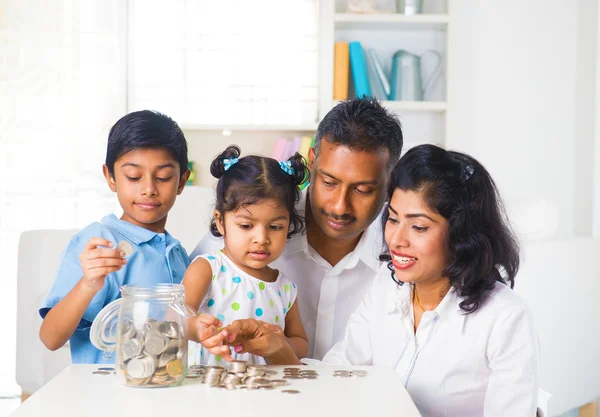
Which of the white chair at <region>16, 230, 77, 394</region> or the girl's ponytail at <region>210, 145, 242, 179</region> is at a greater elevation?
the girl's ponytail at <region>210, 145, 242, 179</region>

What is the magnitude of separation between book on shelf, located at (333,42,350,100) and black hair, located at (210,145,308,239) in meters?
2.29

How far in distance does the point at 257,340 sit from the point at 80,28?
A: 332 cm

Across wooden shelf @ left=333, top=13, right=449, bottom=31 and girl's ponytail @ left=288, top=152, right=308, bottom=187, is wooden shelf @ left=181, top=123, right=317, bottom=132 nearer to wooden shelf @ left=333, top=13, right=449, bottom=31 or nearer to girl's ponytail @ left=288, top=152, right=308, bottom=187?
wooden shelf @ left=333, top=13, right=449, bottom=31

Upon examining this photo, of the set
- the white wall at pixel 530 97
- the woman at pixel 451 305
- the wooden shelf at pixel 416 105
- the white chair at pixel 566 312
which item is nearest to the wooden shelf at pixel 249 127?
the wooden shelf at pixel 416 105

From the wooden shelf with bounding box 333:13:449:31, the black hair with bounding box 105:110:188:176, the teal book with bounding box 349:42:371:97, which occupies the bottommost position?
the black hair with bounding box 105:110:188:176

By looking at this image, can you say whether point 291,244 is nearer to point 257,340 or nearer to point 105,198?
point 257,340

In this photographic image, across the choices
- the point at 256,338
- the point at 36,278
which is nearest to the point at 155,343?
the point at 256,338

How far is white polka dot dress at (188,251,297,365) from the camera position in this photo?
1.52 metres

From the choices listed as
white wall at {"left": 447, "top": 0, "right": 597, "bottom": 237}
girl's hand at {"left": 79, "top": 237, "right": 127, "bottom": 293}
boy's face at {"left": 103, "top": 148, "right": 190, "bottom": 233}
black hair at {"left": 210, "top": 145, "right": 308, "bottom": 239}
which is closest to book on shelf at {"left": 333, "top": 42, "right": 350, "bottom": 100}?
white wall at {"left": 447, "top": 0, "right": 597, "bottom": 237}

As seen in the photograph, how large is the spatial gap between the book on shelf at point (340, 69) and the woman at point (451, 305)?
247cm

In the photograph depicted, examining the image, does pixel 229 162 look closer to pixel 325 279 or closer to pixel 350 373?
pixel 325 279

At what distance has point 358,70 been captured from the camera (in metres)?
3.91

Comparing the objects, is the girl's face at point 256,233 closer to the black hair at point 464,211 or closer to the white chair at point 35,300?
the black hair at point 464,211

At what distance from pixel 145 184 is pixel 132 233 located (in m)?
0.11
